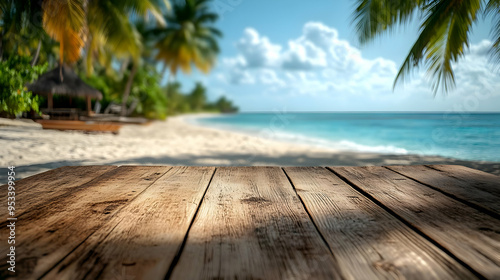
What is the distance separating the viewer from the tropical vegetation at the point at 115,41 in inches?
171

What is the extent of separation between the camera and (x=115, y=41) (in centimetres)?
661

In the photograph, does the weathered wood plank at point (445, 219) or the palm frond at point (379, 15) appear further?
the palm frond at point (379, 15)

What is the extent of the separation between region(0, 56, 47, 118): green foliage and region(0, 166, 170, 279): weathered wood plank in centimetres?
205

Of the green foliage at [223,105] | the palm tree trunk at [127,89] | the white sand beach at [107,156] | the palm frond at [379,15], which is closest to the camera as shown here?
the white sand beach at [107,156]

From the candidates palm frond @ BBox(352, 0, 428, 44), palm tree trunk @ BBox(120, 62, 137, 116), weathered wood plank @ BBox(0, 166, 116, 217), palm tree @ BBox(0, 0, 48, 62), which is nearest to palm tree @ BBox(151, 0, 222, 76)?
palm tree trunk @ BBox(120, 62, 137, 116)

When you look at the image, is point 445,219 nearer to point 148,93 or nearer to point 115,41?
point 115,41

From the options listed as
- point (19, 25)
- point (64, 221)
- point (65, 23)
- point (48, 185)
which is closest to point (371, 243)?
point (64, 221)

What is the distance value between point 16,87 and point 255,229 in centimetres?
307

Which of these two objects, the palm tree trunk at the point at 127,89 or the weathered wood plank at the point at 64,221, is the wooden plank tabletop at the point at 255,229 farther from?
the palm tree trunk at the point at 127,89

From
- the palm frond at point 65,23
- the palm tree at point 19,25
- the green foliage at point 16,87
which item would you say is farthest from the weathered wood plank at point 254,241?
the palm frond at point 65,23

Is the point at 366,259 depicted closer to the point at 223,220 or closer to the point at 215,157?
the point at 223,220

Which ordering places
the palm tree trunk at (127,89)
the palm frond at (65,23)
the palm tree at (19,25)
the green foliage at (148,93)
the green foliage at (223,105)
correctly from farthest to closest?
the green foliage at (223,105)
the green foliage at (148,93)
the palm tree trunk at (127,89)
the palm frond at (65,23)
the palm tree at (19,25)

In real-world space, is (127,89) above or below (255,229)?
above

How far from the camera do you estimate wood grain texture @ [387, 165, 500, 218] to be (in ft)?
2.52
